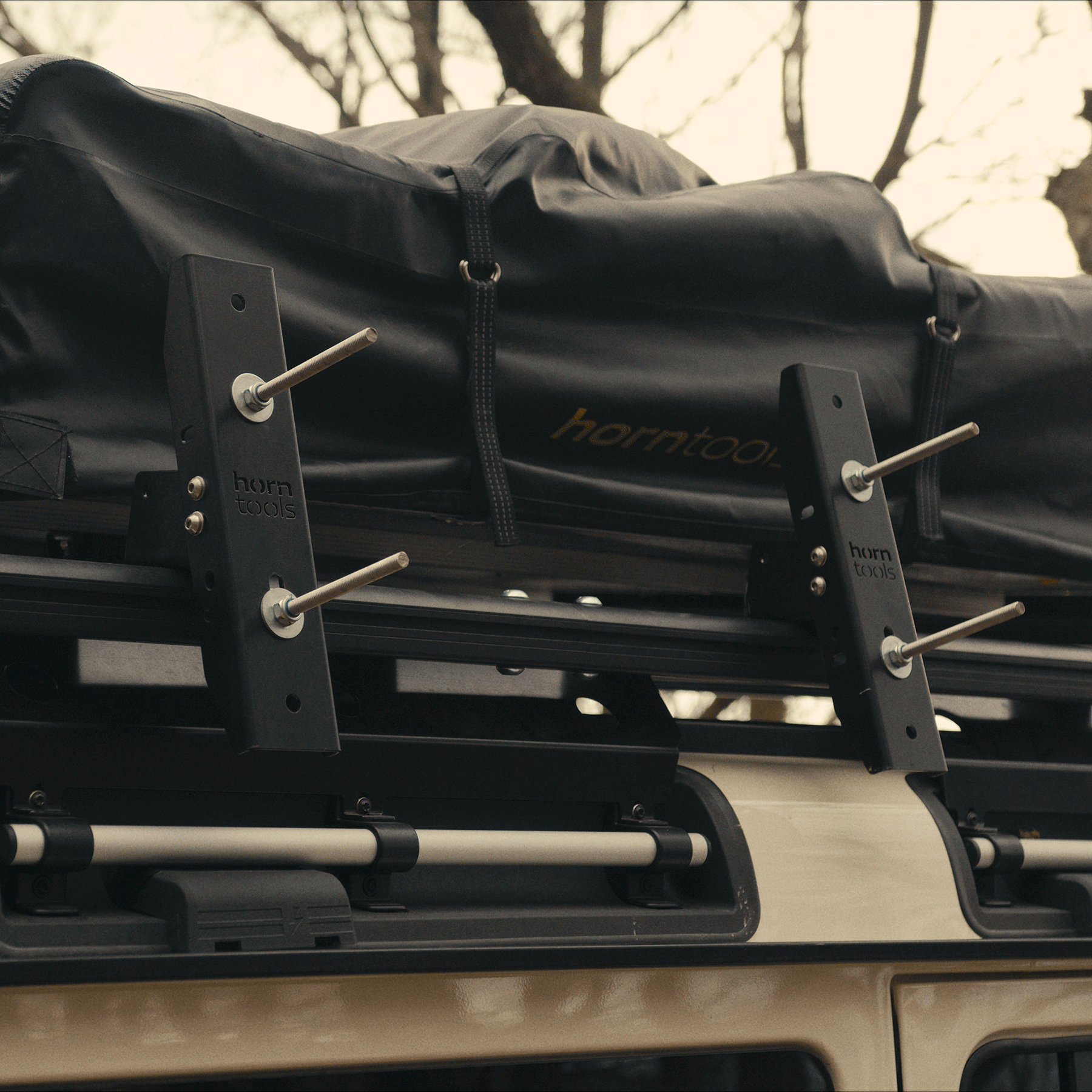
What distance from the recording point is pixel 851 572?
1837mm

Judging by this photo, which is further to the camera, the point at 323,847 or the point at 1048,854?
the point at 1048,854

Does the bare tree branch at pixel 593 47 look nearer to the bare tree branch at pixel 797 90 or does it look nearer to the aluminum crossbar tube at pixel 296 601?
the bare tree branch at pixel 797 90

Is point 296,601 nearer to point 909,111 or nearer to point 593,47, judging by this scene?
point 593,47

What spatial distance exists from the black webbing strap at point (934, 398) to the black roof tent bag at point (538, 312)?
21 millimetres

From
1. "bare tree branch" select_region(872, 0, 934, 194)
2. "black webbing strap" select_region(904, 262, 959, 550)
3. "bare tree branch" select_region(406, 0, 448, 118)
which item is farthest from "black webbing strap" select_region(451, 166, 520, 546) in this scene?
"bare tree branch" select_region(872, 0, 934, 194)

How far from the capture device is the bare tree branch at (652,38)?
869 cm

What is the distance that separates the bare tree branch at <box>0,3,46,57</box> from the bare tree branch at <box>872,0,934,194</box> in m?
5.30

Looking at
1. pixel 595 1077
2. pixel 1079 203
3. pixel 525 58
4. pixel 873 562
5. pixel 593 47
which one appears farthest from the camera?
pixel 593 47

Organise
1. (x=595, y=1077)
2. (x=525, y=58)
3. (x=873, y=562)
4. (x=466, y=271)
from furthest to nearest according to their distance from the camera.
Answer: (x=525, y=58) → (x=873, y=562) → (x=466, y=271) → (x=595, y=1077)

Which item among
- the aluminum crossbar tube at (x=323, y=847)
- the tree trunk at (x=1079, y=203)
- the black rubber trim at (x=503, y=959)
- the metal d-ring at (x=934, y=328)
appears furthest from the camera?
the tree trunk at (x=1079, y=203)

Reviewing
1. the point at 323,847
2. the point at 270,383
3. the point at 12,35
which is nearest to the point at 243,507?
the point at 270,383

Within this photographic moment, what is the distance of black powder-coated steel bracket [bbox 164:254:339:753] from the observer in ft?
4.50

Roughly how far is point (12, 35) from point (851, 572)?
764 cm

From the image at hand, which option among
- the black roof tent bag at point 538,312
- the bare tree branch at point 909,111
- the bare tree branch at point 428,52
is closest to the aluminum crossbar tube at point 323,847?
the black roof tent bag at point 538,312
